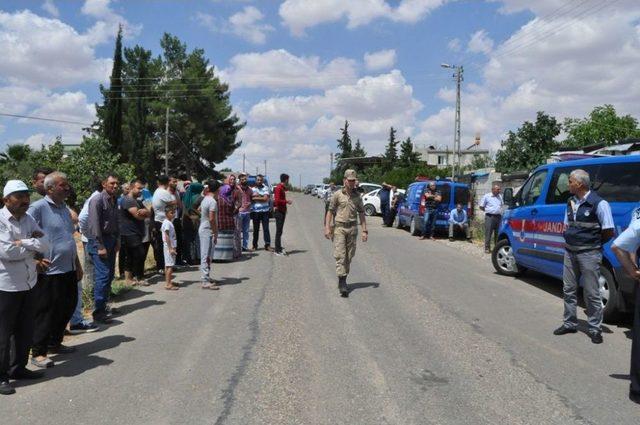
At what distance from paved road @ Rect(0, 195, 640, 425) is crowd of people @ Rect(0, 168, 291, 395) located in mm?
341

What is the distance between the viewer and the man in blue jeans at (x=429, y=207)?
664 inches

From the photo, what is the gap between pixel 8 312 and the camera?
15.4 feet

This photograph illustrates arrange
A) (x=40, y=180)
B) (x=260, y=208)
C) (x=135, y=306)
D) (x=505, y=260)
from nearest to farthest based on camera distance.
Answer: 1. (x=40, y=180)
2. (x=135, y=306)
3. (x=505, y=260)
4. (x=260, y=208)

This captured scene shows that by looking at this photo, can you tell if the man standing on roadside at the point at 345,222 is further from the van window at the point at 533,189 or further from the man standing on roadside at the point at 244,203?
the man standing on roadside at the point at 244,203

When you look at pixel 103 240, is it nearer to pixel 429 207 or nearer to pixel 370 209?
pixel 429 207

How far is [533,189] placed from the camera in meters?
9.45

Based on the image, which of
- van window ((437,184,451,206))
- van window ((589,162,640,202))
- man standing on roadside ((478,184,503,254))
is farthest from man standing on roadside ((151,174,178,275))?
van window ((437,184,451,206))

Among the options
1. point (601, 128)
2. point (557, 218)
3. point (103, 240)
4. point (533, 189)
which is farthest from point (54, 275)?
point (601, 128)

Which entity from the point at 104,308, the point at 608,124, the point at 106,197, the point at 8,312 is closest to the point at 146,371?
the point at 8,312

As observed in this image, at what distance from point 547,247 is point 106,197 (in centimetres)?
670

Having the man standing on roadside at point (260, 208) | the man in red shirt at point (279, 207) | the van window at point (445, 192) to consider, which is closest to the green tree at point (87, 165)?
the man standing on roadside at point (260, 208)

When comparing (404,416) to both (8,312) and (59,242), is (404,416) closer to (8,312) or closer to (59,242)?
(8,312)

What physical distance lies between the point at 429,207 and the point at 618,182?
32.2 ft

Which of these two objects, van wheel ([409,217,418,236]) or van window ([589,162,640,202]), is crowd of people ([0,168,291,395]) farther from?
van wheel ([409,217,418,236])
